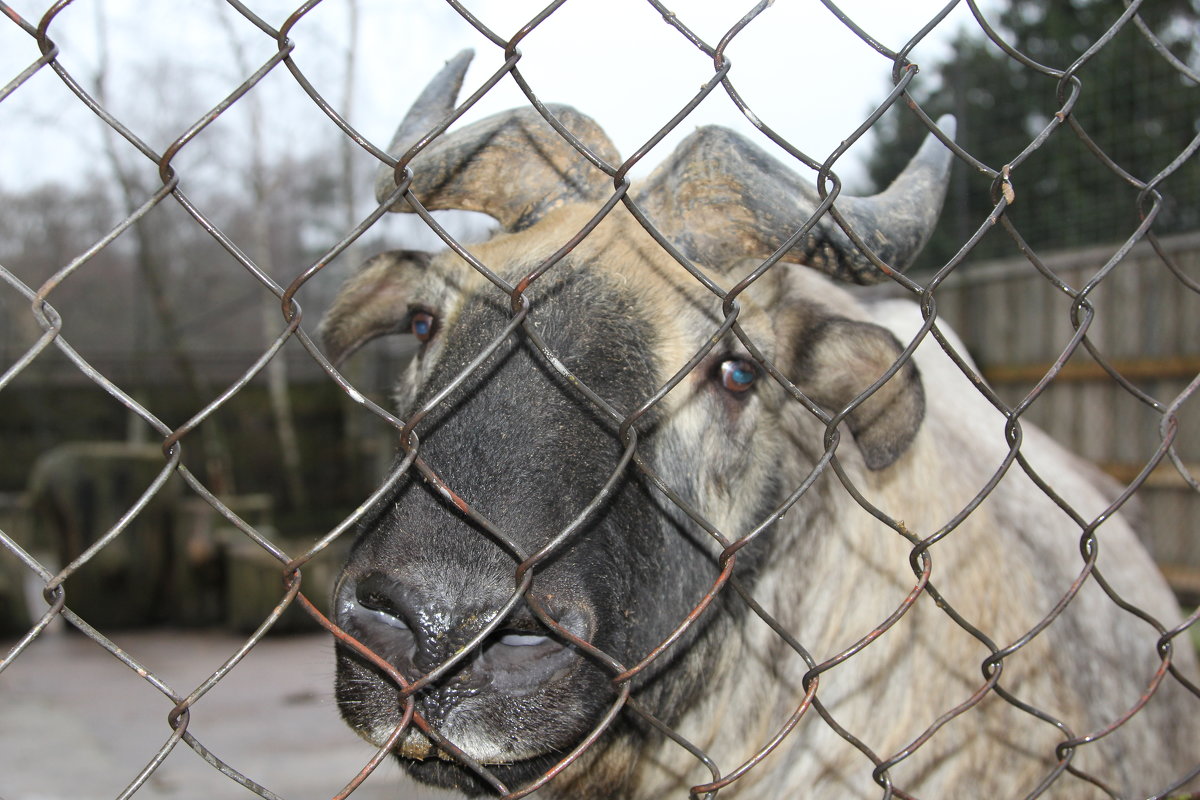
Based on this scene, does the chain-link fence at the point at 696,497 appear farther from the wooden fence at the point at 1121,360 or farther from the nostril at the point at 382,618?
the wooden fence at the point at 1121,360

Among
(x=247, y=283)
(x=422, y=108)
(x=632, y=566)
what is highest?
(x=247, y=283)

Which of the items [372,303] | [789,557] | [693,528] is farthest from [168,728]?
[693,528]

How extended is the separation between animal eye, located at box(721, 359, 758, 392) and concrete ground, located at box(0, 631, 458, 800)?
2.98 m

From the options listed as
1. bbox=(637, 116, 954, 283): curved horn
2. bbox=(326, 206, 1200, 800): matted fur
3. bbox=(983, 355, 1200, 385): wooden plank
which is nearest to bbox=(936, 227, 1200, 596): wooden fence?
bbox=(983, 355, 1200, 385): wooden plank

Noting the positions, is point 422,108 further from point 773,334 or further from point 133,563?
point 133,563

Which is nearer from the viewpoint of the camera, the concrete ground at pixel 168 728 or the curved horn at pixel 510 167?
the curved horn at pixel 510 167

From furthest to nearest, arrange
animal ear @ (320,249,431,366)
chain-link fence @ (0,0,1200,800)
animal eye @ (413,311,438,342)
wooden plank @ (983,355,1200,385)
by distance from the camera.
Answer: wooden plank @ (983,355,1200,385) → animal ear @ (320,249,431,366) → animal eye @ (413,311,438,342) → chain-link fence @ (0,0,1200,800)

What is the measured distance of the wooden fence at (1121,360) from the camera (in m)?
7.94

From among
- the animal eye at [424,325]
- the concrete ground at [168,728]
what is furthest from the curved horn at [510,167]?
the concrete ground at [168,728]

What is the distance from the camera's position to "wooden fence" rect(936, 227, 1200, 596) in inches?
313

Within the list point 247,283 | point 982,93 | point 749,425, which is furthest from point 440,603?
point 247,283

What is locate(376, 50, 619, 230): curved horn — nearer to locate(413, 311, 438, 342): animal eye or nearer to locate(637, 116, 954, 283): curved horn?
locate(637, 116, 954, 283): curved horn

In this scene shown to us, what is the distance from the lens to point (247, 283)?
20.8 m

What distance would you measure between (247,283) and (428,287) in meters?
19.6
